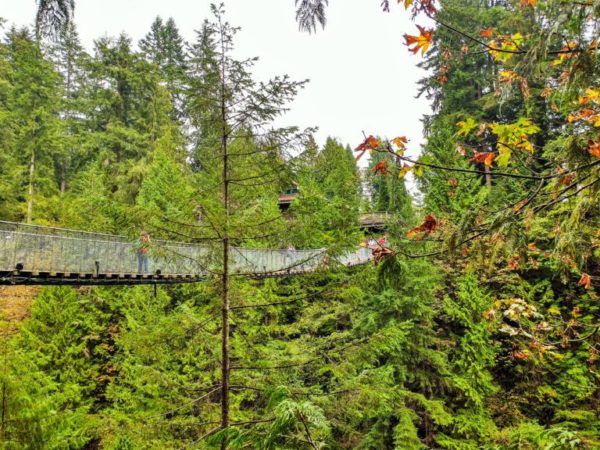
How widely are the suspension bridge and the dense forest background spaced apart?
1.06ft

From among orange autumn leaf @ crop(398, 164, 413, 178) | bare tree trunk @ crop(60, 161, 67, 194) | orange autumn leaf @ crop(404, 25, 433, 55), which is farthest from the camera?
bare tree trunk @ crop(60, 161, 67, 194)

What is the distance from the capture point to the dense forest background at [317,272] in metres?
1.83

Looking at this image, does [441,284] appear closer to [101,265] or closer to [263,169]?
[263,169]

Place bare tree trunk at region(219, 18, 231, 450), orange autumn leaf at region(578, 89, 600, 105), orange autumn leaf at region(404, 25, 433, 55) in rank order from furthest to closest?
bare tree trunk at region(219, 18, 231, 450) < orange autumn leaf at region(578, 89, 600, 105) < orange autumn leaf at region(404, 25, 433, 55)

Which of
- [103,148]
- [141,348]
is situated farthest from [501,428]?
[103,148]

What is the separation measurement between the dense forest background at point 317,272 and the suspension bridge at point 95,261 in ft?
1.06

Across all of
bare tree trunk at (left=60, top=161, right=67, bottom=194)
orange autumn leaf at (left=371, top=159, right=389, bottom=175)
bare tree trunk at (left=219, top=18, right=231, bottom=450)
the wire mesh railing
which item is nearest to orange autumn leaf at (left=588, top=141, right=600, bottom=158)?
orange autumn leaf at (left=371, top=159, right=389, bottom=175)

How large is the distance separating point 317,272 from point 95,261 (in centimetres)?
442

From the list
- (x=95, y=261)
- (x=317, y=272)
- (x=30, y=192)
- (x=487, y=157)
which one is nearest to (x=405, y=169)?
(x=487, y=157)

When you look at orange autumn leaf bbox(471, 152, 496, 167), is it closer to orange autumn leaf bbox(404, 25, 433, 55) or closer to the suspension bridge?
orange autumn leaf bbox(404, 25, 433, 55)

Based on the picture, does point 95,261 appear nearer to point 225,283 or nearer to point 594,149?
point 225,283

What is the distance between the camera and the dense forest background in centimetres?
183

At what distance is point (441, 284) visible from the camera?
12.4 m

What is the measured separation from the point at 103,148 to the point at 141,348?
62.8 ft
